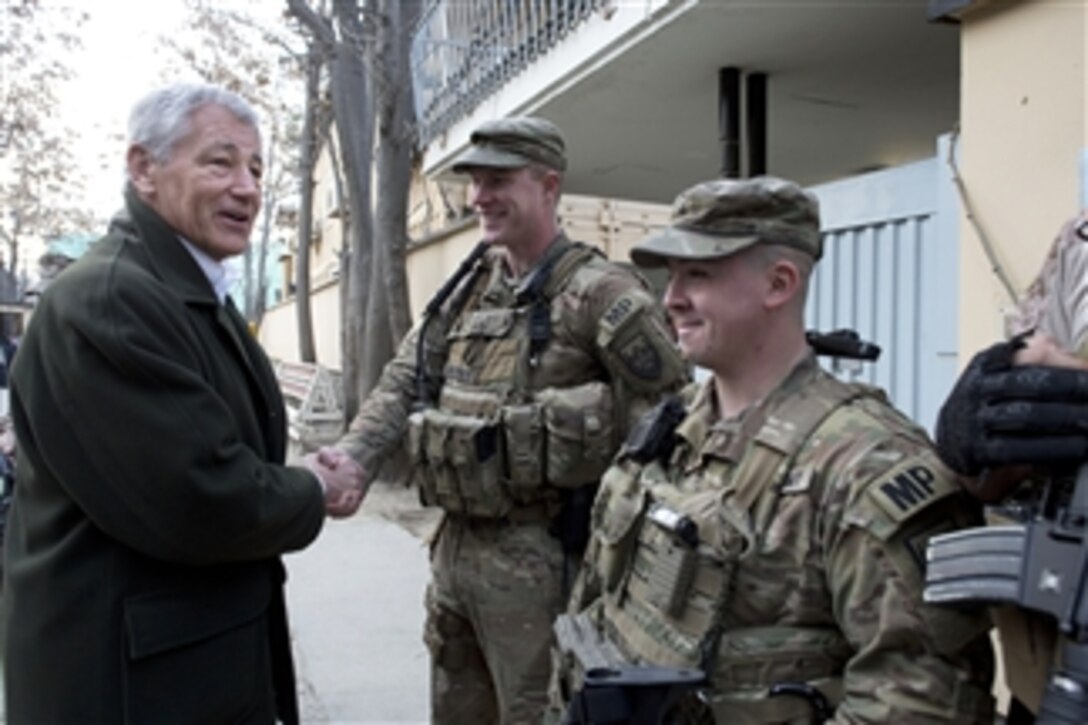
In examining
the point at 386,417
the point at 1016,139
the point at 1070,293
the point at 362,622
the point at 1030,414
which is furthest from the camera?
the point at 362,622

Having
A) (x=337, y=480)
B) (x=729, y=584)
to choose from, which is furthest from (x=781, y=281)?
(x=337, y=480)

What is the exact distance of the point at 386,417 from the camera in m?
2.94

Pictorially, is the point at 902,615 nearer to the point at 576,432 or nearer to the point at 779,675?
the point at 779,675

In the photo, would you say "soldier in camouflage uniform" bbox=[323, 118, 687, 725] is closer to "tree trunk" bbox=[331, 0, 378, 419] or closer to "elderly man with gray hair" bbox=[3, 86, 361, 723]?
"elderly man with gray hair" bbox=[3, 86, 361, 723]

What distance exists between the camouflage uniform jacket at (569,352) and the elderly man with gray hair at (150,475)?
85 cm

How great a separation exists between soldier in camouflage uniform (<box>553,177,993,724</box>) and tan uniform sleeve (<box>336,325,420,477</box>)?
120cm

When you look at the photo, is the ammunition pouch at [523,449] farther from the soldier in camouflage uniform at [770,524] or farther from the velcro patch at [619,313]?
the soldier in camouflage uniform at [770,524]

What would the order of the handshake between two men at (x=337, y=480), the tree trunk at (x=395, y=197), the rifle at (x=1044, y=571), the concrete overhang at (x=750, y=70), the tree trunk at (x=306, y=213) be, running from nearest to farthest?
the rifle at (x=1044, y=571), the handshake between two men at (x=337, y=480), the concrete overhang at (x=750, y=70), the tree trunk at (x=395, y=197), the tree trunk at (x=306, y=213)

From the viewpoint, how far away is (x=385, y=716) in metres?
3.92

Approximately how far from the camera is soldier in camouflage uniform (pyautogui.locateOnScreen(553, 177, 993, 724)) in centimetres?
132

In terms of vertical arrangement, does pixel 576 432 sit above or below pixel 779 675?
above

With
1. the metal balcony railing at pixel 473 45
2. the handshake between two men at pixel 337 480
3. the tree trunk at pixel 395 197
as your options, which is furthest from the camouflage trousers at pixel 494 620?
the tree trunk at pixel 395 197

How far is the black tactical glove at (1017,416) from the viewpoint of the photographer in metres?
1.13

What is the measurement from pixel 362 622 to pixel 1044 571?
4.44m
